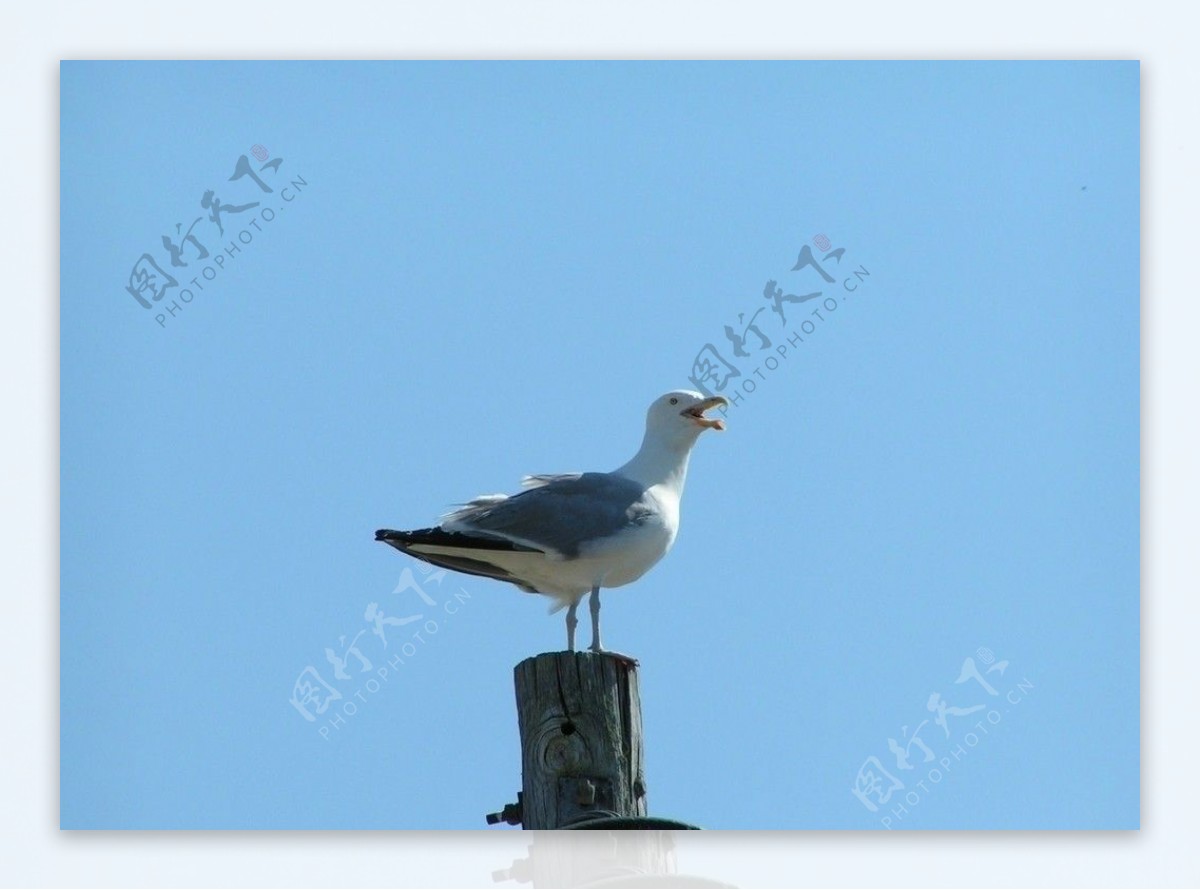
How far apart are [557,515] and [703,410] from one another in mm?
831

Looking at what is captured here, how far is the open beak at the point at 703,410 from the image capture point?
20.7ft

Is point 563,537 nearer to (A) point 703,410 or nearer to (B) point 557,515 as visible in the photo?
(B) point 557,515

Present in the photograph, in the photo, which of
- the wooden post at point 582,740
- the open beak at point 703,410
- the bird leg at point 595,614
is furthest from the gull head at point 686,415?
the wooden post at point 582,740

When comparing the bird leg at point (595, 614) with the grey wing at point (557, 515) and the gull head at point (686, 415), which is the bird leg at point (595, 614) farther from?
the gull head at point (686, 415)

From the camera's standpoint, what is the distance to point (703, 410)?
20.8 feet

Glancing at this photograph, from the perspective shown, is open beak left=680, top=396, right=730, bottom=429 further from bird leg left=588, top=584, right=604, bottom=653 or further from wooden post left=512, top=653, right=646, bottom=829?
wooden post left=512, top=653, right=646, bottom=829

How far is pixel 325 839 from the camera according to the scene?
475 centimetres

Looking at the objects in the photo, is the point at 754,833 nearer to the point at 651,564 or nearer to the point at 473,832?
the point at 473,832

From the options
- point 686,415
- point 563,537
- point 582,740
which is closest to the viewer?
point 582,740

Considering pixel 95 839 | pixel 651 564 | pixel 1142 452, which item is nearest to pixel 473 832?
pixel 95 839

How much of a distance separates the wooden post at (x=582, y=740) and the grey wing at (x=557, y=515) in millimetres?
1273

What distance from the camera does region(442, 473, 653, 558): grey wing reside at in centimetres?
585

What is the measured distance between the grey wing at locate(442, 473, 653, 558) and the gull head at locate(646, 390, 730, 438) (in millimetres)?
408

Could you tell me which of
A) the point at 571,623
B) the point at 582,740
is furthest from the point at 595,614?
the point at 582,740
